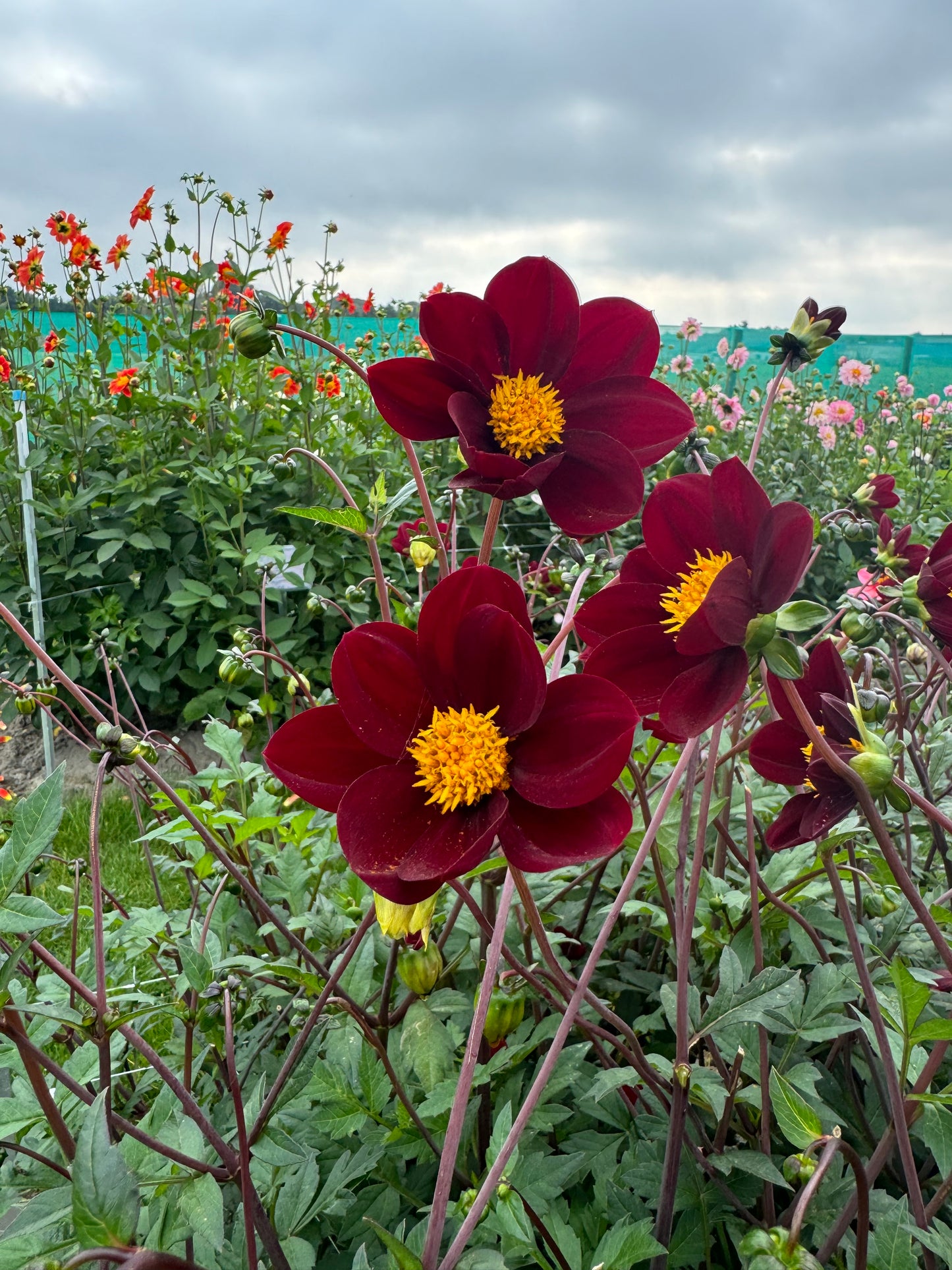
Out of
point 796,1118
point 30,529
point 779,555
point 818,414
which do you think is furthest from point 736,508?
point 818,414

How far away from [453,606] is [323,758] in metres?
0.12

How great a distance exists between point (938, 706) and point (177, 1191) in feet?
5.61

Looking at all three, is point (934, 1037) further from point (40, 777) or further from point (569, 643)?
point (40, 777)

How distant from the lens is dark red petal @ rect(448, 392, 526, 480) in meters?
0.59

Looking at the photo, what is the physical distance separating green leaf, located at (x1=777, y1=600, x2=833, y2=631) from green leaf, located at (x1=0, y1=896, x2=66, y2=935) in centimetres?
45

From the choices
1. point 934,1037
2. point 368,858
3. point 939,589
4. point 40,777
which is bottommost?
point 40,777

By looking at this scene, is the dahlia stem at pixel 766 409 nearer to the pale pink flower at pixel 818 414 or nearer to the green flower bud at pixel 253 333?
the green flower bud at pixel 253 333

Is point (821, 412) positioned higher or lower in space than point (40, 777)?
higher

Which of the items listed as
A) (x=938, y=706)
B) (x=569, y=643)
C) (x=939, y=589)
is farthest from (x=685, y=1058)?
(x=569, y=643)

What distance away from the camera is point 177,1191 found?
0.66 metres

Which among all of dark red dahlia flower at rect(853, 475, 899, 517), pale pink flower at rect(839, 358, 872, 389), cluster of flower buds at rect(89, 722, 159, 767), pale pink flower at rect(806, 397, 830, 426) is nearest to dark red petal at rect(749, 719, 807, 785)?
cluster of flower buds at rect(89, 722, 159, 767)

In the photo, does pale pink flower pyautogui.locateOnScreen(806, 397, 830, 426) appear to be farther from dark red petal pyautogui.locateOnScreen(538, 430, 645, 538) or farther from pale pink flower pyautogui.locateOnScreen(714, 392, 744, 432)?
dark red petal pyautogui.locateOnScreen(538, 430, 645, 538)

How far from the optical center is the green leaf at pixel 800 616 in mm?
527

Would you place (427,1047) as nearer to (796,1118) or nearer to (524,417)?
Result: (796,1118)
